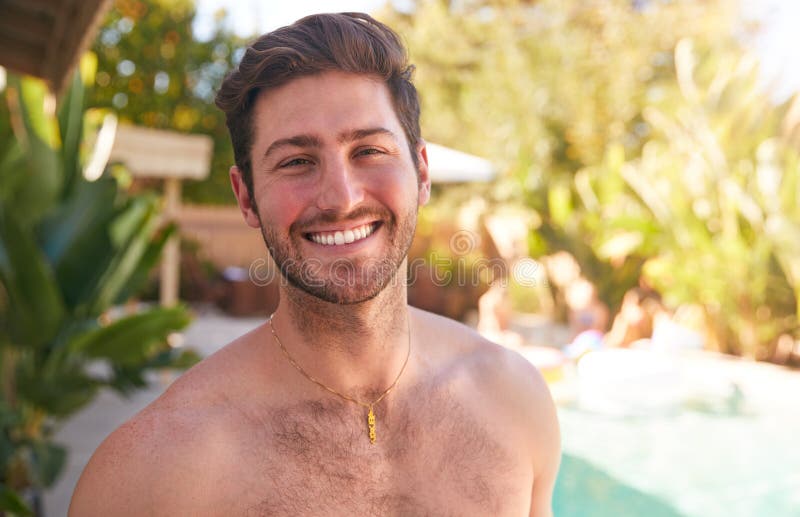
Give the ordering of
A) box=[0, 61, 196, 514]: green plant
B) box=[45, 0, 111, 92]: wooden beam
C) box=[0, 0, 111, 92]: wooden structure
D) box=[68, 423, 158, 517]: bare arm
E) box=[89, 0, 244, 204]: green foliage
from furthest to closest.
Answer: box=[89, 0, 244, 204]: green foliage
box=[0, 61, 196, 514]: green plant
box=[0, 0, 111, 92]: wooden structure
box=[45, 0, 111, 92]: wooden beam
box=[68, 423, 158, 517]: bare arm

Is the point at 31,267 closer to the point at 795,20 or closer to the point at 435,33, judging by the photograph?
the point at 435,33

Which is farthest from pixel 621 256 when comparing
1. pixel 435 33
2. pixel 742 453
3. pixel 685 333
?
pixel 435 33

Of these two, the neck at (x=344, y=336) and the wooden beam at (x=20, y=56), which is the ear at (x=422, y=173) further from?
the wooden beam at (x=20, y=56)

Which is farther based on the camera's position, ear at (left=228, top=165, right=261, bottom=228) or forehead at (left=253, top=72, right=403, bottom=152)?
ear at (left=228, top=165, right=261, bottom=228)

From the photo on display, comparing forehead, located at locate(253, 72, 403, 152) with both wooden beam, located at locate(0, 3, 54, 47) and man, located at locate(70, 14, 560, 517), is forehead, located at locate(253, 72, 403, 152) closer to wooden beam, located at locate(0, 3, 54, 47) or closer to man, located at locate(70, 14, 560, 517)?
man, located at locate(70, 14, 560, 517)

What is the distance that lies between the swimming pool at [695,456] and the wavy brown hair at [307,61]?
14.4 feet

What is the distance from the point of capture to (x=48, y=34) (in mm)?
3887

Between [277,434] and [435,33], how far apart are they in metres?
18.6

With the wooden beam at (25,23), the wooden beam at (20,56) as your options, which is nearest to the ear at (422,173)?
the wooden beam at (25,23)

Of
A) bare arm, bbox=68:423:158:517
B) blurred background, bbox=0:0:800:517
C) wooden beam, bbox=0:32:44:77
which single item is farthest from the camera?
wooden beam, bbox=0:32:44:77

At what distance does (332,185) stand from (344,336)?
0.41 meters

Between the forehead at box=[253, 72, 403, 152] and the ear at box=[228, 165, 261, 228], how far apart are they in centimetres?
14

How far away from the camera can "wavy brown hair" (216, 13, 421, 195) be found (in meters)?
→ 1.65

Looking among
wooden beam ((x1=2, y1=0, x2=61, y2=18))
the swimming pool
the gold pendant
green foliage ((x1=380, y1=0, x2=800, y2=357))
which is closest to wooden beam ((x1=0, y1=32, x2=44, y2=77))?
wooden beam ((x1=2, y1=0, x2=61, y2=18))
